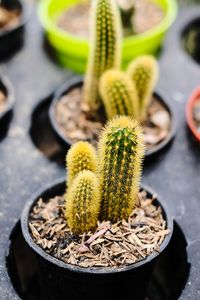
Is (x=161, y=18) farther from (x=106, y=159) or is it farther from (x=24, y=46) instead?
(x=106, y=159)

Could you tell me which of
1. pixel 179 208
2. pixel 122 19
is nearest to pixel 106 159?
pixel 179 208

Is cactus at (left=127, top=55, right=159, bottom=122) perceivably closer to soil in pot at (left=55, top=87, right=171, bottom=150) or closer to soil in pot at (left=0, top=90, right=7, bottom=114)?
soil in pot at (left=55, top=87, right=171, bottom=150)

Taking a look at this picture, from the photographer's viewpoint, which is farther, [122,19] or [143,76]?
[122,19]

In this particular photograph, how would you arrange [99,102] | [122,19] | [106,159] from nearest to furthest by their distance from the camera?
[106,159]
[99,102]
[122,19]

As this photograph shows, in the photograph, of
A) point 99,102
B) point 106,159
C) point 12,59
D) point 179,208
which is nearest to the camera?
point 106,159

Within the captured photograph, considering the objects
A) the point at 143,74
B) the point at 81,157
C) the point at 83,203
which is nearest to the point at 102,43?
the point at 143,74

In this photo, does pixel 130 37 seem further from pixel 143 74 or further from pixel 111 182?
pixel 111 182
